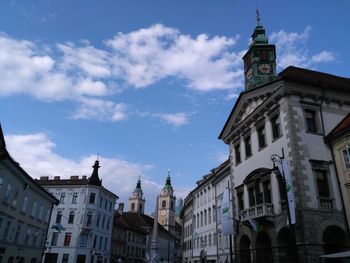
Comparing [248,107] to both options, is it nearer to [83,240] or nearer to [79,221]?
[79,221]

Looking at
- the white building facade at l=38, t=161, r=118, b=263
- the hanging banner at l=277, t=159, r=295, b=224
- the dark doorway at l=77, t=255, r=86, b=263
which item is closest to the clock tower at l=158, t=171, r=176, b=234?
the white building facade at l=38, t=161, r=118, b=263

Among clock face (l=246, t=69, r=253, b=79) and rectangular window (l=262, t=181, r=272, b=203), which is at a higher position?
clock face (l=246, t=69, r=253, b=79)

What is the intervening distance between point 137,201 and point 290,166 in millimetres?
129088

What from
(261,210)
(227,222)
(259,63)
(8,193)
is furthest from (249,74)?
(8,193)

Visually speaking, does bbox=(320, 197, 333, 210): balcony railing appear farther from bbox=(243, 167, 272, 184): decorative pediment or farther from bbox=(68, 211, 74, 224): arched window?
bbox=(68, 211, 74, 224): arched window

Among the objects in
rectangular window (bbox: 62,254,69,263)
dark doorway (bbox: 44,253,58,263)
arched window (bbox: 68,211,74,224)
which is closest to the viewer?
rectangular window (bbox: 62,254,69,263)

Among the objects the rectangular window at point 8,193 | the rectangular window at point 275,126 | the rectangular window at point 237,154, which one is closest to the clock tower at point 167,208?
the rectangular window at point 8,193

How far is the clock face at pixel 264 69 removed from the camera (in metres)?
30.7

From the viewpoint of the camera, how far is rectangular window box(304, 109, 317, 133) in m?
24.6

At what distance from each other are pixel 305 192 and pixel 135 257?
248ft

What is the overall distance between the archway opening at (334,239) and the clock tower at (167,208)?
12100 cm

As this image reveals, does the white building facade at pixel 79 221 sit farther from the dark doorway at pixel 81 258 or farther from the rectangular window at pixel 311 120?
the rectangular window at pixel 311 120

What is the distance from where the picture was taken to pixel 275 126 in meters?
26.0

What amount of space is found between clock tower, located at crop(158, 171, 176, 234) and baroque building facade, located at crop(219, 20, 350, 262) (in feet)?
374
